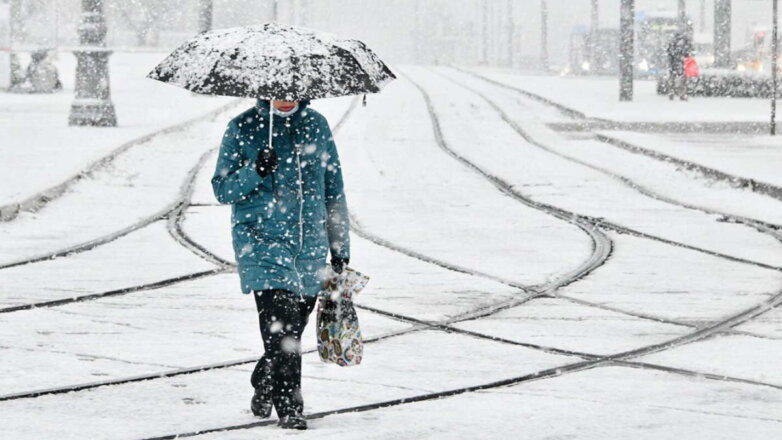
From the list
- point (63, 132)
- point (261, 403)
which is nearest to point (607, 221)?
point (261, 403)

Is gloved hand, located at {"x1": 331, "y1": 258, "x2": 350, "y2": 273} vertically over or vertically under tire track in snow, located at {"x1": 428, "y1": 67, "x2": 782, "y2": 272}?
over

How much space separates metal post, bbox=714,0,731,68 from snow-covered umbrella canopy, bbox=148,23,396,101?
44683mm

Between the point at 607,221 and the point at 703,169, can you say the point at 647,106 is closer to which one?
the point at 703,169

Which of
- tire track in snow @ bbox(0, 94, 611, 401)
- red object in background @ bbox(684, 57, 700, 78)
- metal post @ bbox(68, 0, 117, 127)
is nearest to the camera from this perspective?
tire track in snow @ bbox(0, 94, 611, 401)

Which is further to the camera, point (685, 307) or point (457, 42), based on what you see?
point (457, 42)

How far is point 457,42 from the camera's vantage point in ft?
517

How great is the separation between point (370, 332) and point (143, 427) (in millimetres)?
2404

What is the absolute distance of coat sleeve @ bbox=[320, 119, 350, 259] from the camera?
6.24 meters

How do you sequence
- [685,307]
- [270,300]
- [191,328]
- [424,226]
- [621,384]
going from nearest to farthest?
[270,300]
[621,384]
[191,328]
[685,307]
[424,226]

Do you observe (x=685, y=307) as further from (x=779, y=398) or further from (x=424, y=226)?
(x=424, y=226)

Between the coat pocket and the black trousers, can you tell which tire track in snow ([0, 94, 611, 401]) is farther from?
the coat pocket

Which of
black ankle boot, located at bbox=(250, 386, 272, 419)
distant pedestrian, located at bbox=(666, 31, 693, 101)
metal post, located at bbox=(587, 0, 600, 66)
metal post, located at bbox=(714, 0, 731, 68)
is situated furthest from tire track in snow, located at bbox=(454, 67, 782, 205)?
metal post, located at bbox=(587, 0, 600, 66)

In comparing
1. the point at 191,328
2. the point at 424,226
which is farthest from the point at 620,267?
the point at 191,328

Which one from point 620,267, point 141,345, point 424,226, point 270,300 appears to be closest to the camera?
A: point 270,300
